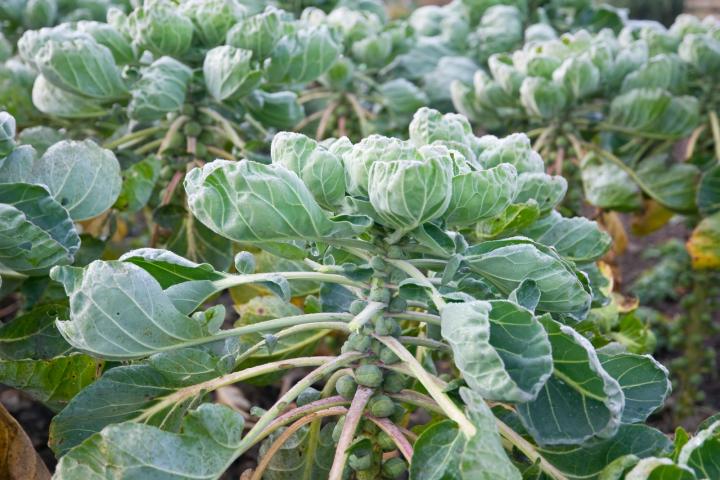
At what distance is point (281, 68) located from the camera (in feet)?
6.93

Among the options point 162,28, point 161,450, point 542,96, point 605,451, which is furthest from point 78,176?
point 542,96

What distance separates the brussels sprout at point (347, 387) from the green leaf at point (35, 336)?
23.1 inches

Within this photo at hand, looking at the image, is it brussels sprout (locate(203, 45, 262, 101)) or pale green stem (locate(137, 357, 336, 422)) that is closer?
pale green stem (locate(137, 357, 336, 422))

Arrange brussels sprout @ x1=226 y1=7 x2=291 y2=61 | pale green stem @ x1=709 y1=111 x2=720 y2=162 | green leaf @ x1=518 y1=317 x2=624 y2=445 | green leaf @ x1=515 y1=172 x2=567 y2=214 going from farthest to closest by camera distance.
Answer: pale green stem @ x1=709 y1=111 x2=720 y2=162, brussels sprout @ x1=226 y1=7 x2=291 y2=61, green leaf @ x1=515 y1=172 x2=567 y2=214, green leaf @ x1=518 y1=317 x2=624 y2=445

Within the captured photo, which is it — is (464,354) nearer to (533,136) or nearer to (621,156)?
(533,136)

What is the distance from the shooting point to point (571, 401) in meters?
1.11

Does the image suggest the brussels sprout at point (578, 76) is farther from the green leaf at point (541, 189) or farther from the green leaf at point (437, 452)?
the green leaf at point (437, 452)

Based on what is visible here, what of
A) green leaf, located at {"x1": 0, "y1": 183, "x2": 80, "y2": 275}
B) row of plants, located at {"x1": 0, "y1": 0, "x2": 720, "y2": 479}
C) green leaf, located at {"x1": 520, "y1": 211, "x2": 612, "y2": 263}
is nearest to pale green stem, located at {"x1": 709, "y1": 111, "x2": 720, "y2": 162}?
row of plants, located at {"x1": 0, "y1": 0, "x2": 720, "y2": 479}

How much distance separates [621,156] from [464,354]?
2.16 m

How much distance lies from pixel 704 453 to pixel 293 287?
3.04 feet

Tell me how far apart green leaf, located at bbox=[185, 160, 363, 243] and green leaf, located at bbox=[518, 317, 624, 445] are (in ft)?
1.14

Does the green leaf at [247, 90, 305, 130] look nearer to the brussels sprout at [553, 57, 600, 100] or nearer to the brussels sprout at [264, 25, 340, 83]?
the brussels sprout at [264, 25, 340, 83]

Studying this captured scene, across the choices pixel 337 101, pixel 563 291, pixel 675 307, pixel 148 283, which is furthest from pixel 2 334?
pixel 675 307

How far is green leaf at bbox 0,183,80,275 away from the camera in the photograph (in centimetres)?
132
